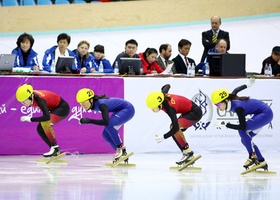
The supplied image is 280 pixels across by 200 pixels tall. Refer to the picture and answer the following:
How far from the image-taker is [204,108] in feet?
51.9

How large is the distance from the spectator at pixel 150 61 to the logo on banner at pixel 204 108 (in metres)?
1.31

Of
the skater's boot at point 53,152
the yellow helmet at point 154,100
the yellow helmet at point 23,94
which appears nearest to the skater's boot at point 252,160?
the yellow helmet at point 154,100

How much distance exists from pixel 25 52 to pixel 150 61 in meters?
2.45

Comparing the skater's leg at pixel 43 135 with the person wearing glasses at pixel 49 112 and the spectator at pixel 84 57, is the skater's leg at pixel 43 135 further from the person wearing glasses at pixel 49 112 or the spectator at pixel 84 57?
the spectator at pixel 84 57

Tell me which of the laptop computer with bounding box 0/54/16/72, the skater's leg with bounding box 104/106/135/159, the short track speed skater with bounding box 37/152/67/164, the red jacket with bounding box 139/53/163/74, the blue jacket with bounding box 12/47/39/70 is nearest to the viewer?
the skater's leg with bounding box 104/106/135/159

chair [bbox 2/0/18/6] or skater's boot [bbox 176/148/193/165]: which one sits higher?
chair [bbox 2/0/18/6]

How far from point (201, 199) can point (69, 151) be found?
240 inches

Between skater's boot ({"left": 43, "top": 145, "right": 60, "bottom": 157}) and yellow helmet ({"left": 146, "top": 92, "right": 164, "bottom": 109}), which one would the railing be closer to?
skater's boot ({"left": 43, "top": 145, "right": 60, "bottom": 157})

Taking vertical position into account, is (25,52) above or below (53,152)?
above

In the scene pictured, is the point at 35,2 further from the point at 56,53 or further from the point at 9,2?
the point at 56,53

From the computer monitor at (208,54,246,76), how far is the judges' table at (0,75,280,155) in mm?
170

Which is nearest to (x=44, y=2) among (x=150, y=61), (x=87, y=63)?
(x=87, y=63)

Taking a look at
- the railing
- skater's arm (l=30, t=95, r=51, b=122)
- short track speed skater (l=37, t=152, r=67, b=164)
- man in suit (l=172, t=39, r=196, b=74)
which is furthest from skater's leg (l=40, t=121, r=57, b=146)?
the railing

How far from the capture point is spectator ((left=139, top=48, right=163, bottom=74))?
16.7 meters
